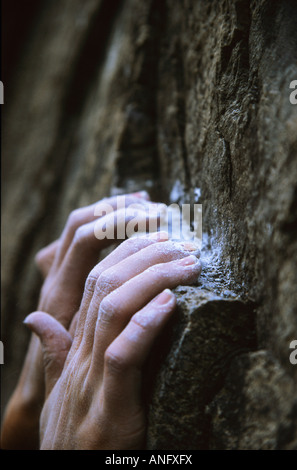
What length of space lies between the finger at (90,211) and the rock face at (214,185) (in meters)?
0.14

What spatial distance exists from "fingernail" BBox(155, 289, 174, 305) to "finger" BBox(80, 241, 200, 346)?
64 millimetres

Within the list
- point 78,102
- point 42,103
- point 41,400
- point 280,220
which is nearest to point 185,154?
point 280,220

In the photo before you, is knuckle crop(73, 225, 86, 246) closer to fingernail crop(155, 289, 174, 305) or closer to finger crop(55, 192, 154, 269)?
finger crop(55, 192, 154, 269)

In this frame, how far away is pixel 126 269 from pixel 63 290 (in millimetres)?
355

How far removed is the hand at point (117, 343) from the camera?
579 millimetres

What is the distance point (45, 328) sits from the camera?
0.82 metres

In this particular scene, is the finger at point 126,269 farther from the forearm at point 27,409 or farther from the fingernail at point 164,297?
the forearm at point 27,409

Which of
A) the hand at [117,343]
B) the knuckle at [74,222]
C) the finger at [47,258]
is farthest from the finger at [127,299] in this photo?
the finger at [47,258]

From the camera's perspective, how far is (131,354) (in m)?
0.57

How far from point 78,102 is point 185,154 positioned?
0.98m

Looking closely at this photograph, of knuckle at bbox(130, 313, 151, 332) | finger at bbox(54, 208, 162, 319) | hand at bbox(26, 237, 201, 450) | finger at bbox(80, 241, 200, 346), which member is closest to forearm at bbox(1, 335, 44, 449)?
finger at bbox(54, 208, 162, 319)

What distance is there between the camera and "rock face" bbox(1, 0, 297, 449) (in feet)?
1.75

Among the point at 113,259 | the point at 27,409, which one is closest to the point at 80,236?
the point at 113,259
